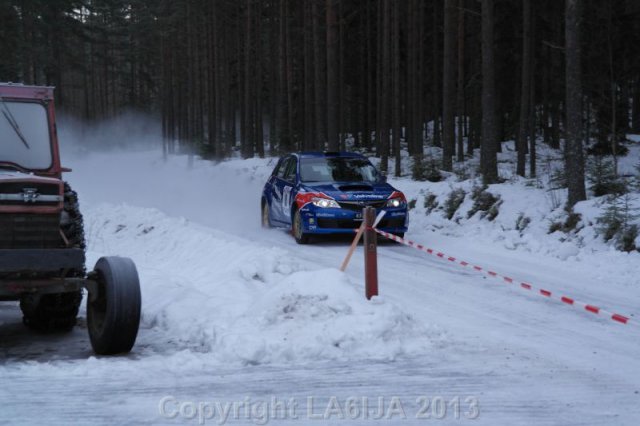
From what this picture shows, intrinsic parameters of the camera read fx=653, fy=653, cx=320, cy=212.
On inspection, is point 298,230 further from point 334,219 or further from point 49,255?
point 49,255

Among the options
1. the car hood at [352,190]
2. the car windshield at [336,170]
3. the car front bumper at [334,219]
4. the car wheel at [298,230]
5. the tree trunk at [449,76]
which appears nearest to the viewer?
the car front bumper at [334,219]

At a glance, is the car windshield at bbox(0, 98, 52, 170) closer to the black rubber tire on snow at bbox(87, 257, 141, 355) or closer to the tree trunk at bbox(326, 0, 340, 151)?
the black rubber tire on snow at bbox(87, 257, 141, 355)

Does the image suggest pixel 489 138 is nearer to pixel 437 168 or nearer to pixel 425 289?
pixel 437 168

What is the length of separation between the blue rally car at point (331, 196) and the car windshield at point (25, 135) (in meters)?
6.19

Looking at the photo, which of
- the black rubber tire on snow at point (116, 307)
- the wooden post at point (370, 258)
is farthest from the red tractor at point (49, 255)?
the wooden post at point (370, 258)

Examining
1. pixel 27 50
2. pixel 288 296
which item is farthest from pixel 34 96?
pixel 27 50

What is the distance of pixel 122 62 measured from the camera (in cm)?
8081

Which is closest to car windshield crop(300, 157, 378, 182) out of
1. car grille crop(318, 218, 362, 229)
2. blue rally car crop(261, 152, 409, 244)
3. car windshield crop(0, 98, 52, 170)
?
blue rally car crop(261, 152, 409, 244)

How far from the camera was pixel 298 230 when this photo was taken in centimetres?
1306

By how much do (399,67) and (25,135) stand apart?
25.0 meters

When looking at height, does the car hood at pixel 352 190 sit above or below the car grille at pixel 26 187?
below

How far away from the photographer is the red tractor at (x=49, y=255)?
19.5 feet

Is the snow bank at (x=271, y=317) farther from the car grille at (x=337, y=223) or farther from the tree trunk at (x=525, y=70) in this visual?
the tree trunk at (x=525, y=70)

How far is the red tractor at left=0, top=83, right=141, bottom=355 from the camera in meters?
5.94
